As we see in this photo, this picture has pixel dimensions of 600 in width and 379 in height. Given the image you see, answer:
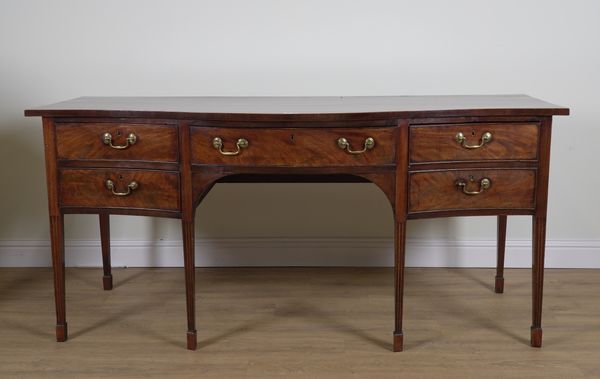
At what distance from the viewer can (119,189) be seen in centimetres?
251

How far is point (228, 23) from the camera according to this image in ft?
10.5

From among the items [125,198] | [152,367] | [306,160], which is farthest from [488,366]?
[125,198]

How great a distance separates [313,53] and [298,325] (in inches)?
45.6

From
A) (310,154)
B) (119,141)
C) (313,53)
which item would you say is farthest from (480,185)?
(119,141)

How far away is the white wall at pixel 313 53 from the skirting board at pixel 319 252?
0.25m

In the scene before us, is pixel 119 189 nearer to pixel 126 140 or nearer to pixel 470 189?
pixel 126 140

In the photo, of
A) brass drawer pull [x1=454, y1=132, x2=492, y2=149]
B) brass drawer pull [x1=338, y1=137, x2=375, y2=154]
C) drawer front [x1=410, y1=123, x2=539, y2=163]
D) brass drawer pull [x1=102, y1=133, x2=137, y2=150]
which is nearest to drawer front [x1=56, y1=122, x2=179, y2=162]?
brass drawer pull [x1=102, y1=133, x2=137, y2=150]

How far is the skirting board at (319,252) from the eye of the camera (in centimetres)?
338

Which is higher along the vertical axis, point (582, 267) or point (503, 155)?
point (503, 155)

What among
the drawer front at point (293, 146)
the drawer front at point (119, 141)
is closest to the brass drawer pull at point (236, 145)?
the drawer front at point (293, 146)

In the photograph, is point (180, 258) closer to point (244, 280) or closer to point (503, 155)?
point (244, 280)

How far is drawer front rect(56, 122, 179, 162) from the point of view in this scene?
2.45 metres

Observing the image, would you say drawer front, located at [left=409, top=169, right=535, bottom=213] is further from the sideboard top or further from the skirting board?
the skirting board

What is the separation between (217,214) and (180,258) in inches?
10.2
